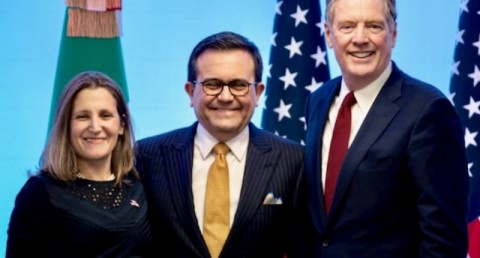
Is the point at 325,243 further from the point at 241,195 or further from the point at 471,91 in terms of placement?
the point at 471,91

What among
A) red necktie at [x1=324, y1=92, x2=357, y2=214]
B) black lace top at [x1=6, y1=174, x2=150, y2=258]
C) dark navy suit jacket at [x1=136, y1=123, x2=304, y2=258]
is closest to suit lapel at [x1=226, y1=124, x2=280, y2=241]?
dark navy suit jacket at [x1=136, y1=123, x2=304, y2=258]

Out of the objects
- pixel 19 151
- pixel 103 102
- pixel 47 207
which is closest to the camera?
pixel 47 207

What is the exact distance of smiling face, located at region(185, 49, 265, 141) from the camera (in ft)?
8.25

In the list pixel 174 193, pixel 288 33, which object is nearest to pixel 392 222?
pixel 174 193

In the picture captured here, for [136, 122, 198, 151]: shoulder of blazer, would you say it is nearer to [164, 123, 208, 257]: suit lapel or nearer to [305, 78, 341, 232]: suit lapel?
[164, 123, 208, 257]: suit lapel

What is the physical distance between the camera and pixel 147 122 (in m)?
4.33

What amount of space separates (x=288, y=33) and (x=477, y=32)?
935mm

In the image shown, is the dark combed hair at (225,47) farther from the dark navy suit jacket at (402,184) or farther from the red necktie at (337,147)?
the dark navy suit jacket at (402,184)

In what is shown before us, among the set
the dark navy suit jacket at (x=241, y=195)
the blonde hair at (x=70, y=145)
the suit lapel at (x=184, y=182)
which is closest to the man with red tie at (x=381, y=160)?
the dark navy suit jacket at (x=241, y=195)

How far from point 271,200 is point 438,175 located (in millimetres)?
565

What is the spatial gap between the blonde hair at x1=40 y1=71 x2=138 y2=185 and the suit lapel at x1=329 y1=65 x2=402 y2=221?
71 cm

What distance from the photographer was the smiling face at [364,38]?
7.92 feet

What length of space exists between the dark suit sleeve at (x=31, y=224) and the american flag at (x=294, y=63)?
1.81 m

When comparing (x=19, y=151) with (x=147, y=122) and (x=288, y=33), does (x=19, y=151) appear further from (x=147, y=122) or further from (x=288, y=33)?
(x=288, y=33)
